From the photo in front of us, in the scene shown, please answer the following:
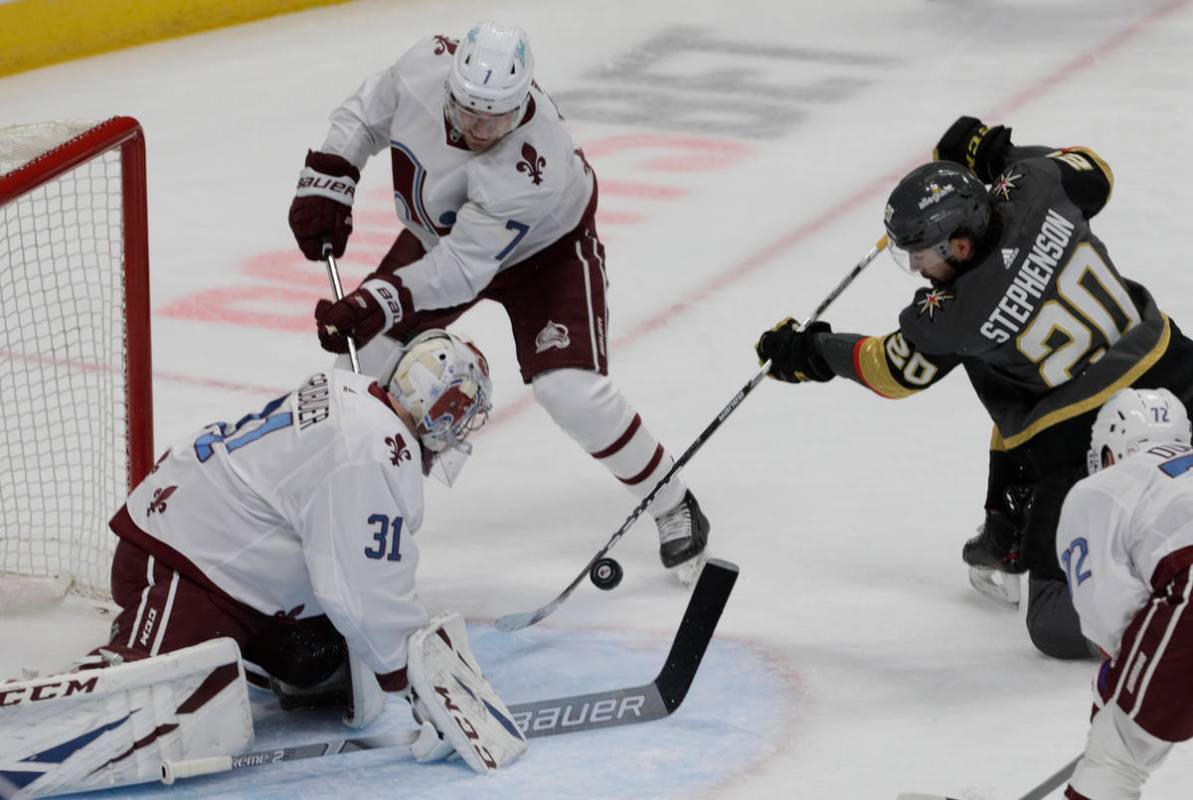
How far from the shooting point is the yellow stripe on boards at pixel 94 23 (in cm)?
704

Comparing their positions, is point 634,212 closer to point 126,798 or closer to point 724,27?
point 724,27

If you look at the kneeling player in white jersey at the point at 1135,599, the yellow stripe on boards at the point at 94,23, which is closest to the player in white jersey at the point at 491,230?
the kneeling player in white jersey at the point at 1135,599

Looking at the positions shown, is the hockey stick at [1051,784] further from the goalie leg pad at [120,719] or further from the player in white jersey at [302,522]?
the goalie leg pad at [120,719]

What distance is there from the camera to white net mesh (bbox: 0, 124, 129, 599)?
3.99 meters

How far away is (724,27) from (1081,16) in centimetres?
138

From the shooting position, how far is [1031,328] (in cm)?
353

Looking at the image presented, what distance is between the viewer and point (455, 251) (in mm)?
3877

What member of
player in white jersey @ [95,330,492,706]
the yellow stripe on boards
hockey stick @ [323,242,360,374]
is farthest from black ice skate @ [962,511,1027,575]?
the yellow stripe on boards

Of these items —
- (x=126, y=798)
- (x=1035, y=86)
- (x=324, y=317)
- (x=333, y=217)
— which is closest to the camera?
(x=126, y=798)

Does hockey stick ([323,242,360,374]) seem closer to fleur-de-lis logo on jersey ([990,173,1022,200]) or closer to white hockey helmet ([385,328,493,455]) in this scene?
white hockey helmet ([385,328,493,455])

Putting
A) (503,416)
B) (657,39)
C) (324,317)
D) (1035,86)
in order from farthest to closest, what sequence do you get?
(657,39) < (1035,86) < (503,416) < (324,317)

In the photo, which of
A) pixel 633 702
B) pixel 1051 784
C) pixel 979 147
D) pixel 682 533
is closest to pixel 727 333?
pixel 682 533

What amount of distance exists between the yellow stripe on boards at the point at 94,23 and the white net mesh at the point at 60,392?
1.92 m

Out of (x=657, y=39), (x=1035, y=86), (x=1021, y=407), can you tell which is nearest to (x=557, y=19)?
(x=657, y=39)
